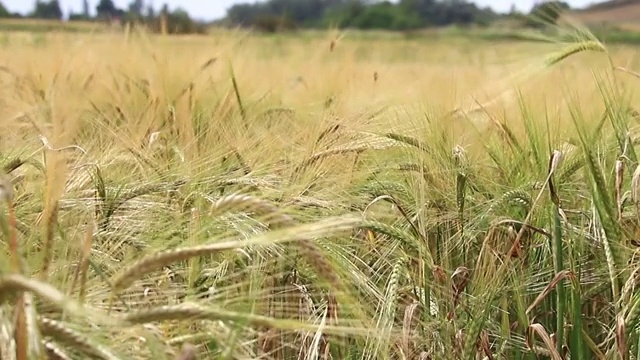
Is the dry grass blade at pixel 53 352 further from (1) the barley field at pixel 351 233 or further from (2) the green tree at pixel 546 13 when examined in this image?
(2) the green tree at pixel 546 13

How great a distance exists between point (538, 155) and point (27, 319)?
2.92 feet

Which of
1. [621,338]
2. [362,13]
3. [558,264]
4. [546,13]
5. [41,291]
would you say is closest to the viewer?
[41,291]

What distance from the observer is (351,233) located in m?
1.14

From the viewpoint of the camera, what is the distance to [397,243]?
114cm

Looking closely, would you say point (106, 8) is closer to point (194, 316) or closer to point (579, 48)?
point (579, 48)

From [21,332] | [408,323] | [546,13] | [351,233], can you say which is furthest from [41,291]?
[546,13]

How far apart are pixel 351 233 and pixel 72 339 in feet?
1.91

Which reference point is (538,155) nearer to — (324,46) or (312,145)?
(312,145)

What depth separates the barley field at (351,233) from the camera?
0.72 metres

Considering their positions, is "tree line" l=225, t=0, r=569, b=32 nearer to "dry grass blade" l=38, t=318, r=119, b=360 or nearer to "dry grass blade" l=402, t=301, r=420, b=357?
"dry grass blade" l=402, t=301, r=420, b=357

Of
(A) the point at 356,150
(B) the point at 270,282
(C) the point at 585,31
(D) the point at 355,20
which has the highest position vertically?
(C) the point at 585,31

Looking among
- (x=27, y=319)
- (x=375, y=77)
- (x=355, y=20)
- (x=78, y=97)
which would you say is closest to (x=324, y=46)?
(x=375, y=77)

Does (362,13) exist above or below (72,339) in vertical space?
below

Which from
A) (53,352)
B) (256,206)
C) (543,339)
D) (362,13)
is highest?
(256,206)
